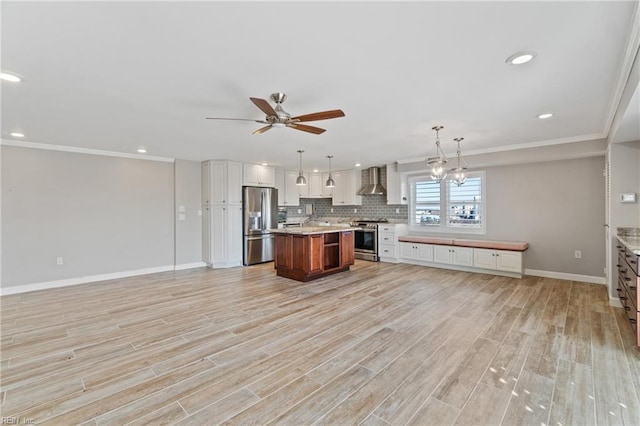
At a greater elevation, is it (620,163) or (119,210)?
(620,163)

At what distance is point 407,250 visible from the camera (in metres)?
6.60

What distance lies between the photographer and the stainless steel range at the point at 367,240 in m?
7.07

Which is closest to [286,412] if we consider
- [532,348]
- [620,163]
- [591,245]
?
[532,348]

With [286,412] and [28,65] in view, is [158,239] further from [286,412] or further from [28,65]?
[286,412]

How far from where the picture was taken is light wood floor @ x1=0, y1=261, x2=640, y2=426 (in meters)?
1.86

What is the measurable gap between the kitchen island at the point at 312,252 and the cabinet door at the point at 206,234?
72.6 inches

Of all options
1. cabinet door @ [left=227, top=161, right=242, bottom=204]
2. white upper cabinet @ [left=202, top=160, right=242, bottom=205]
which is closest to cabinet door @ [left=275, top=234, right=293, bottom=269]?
cabinet door @ [left=227, top=161, right=242, bottom=204]

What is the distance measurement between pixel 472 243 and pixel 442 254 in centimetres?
63

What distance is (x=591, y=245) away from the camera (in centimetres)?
481

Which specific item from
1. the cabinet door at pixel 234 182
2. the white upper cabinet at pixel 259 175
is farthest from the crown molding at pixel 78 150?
the white upper cabinet at pixel 259 175

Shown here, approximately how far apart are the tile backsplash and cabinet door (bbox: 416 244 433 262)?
110cm

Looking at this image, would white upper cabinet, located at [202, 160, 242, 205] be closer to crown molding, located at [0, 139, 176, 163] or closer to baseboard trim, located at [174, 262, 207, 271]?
crown molding, located at [0, 139, 176, 163]

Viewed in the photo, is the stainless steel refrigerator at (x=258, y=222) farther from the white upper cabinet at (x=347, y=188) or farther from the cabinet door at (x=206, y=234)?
the white upper cabinet at (x=347, y=188)

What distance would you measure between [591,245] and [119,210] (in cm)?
866
